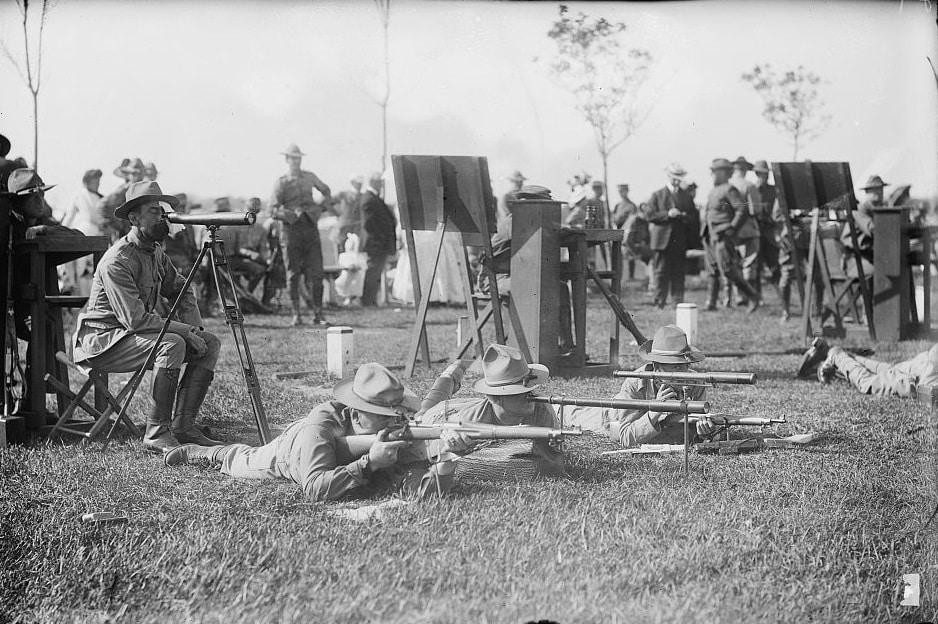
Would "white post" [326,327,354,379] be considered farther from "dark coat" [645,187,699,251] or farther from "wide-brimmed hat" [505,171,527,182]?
"dark coat" [645,187,699,251]

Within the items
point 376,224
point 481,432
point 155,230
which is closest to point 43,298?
point 155,230

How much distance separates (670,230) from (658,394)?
10695 millimetres

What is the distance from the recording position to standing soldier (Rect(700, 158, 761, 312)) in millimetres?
15289

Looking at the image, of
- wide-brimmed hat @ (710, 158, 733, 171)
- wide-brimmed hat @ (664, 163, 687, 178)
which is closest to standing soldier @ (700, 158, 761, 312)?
wide-brimmed hat @ (710, 158, 733, 171)

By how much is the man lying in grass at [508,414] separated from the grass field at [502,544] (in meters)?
0.16

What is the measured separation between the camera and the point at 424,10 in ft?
15.8

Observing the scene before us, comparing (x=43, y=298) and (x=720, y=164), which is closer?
(x=43, y=298)

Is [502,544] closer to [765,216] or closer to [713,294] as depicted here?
[713,294]

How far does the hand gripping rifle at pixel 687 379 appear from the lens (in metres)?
5.29

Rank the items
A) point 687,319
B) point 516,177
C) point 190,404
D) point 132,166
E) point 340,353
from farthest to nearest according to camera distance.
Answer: point 516,177
point 132,166
point 687,319
point 340,353
point 190,404

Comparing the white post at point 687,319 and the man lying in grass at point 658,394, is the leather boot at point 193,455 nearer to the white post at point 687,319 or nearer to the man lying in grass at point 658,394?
the man lying in grass at point 658,394

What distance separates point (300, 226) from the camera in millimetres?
13055

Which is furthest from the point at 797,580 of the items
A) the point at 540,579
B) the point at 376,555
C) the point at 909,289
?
the point at 909,289

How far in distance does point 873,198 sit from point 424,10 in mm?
10197
